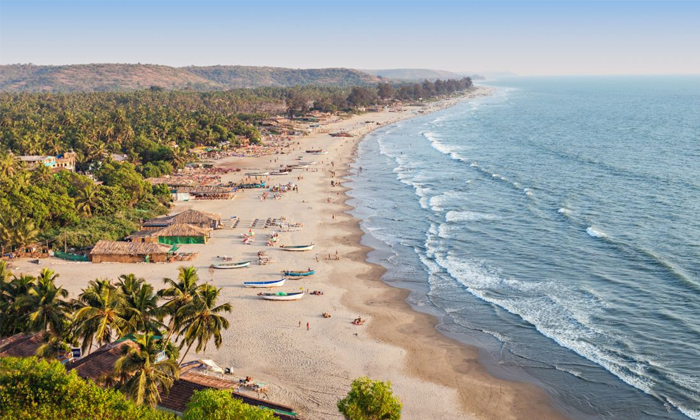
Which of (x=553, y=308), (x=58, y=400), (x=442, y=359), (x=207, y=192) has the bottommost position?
(x=442, y=359)

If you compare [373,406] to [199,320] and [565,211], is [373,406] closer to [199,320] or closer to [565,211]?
[199,320]

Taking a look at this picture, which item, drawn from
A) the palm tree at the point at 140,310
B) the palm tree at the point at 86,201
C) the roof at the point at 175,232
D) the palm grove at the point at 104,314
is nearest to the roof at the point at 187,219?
the roof at the point at 175,232

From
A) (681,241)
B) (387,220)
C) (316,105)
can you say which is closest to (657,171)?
(681,241)

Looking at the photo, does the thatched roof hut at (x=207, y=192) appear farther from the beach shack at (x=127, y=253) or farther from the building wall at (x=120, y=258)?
the building wall at (x=120, y=258)

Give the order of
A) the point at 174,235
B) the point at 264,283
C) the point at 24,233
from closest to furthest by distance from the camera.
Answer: the point at 264,283
the point at 24,233
the point at 174,235

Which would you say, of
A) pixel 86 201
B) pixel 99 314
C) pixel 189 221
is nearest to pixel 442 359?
pixel 99 314

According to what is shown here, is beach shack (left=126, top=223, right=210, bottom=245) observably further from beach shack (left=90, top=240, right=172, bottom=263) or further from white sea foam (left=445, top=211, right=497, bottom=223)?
white sea foam (left=445, top=211, right=497, bottom=223)
